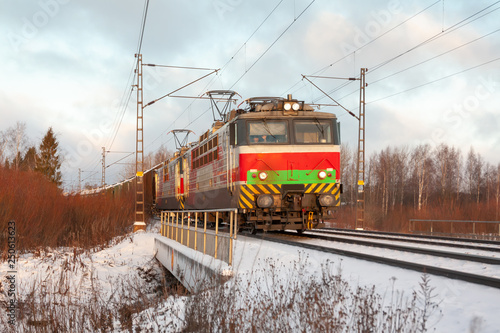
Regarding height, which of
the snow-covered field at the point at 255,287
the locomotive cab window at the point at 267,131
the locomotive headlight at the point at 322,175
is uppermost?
the locomotive cab window at the point at 267,131

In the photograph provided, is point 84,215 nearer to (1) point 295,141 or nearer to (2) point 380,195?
(1) point 295,141

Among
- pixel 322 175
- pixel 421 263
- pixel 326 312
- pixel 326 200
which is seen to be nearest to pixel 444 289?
pixel 326 312

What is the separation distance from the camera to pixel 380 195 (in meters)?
72.6

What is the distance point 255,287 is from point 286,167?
256 inches

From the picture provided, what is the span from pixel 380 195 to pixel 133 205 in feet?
168

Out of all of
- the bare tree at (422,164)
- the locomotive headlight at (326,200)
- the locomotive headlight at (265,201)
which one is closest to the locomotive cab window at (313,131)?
the locomotive headlight at (326,200)

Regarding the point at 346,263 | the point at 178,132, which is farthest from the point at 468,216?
the point at 346,263

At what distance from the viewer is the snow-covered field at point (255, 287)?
18.5ft

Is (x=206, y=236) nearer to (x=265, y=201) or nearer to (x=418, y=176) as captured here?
(x=265, y=201)

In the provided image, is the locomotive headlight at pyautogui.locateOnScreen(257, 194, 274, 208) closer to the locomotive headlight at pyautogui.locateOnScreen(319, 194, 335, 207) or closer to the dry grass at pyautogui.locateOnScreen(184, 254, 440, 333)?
the locomotive headlight at pyautogui.locateOnScreen(319, 194, 335, 207)

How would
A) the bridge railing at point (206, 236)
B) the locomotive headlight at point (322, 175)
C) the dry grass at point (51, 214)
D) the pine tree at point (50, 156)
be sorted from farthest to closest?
the pine tree at point (50, 156) → the dry grass at point (51, 214) → the locomotive headlight at point (322, 175) → the bridge railing at point (206, 236)

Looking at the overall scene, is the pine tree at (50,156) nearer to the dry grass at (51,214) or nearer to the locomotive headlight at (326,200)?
the dry grass at (51,214)

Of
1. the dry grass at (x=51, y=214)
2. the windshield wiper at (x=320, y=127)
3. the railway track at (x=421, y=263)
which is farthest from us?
the dry grass at (x=51, y=214)

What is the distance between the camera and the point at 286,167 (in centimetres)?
1424
